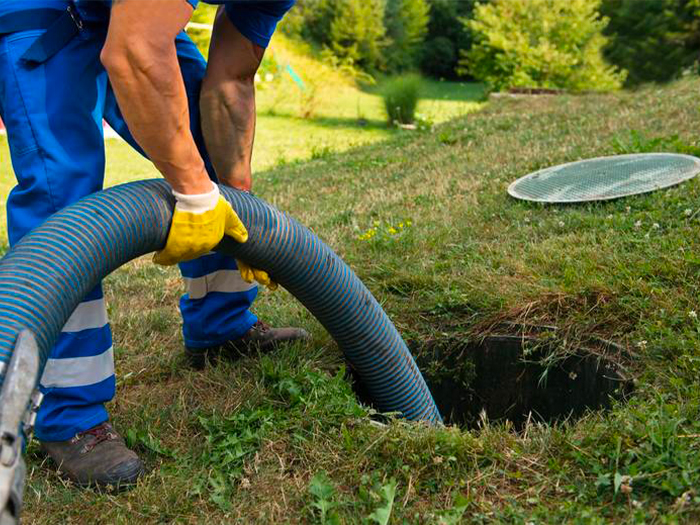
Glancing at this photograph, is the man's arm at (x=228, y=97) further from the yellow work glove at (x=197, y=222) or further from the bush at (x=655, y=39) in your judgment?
the bush at (x=655, y=39)

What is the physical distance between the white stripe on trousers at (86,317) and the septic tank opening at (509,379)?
3.55 ft

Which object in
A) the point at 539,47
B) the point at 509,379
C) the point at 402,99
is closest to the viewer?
the point at 509,379

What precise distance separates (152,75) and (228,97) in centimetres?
76

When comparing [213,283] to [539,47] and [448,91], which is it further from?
[448,91]

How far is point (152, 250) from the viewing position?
2129 millimetres

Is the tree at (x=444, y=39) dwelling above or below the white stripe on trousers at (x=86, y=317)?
below

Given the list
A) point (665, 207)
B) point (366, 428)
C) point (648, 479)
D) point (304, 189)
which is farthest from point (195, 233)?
point (304, 189)

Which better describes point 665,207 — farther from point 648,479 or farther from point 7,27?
point 7,27

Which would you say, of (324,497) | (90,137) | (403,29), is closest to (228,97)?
(90,137)

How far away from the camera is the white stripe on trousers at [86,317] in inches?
88.1

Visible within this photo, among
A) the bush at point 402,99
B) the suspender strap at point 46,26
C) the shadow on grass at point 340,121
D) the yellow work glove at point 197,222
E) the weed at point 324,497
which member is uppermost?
the suspender strap at point 46,26

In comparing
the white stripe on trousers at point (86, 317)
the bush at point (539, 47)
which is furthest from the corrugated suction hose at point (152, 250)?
the bush at point (539, 47)

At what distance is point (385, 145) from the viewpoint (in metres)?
8.16

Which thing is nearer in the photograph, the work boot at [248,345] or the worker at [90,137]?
the worker at [90,137]
